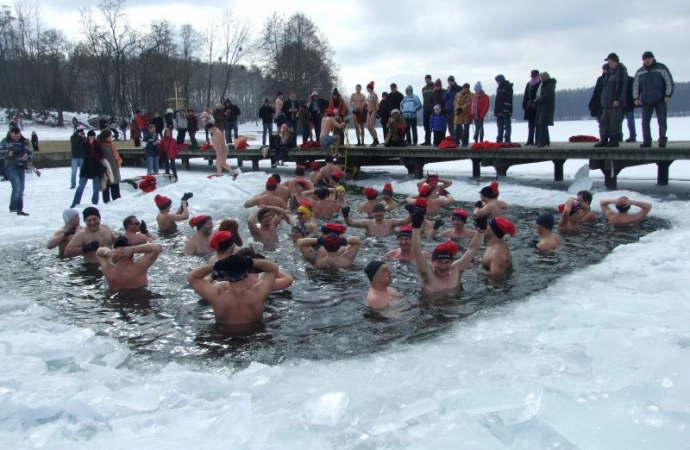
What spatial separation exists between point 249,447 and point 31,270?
5.81 meters

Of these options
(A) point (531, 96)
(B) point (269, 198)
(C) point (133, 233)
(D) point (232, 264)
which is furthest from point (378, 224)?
(A) point (531, 96)

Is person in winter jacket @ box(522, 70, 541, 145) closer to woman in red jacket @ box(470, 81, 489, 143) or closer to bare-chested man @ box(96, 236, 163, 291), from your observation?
woman in red jacket @ box(470, 81, 489, 143)

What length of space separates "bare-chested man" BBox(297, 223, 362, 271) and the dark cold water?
0.16m

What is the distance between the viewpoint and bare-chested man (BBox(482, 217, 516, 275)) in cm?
648

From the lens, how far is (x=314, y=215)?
1056 cm

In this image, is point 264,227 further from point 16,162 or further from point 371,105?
point 371,105

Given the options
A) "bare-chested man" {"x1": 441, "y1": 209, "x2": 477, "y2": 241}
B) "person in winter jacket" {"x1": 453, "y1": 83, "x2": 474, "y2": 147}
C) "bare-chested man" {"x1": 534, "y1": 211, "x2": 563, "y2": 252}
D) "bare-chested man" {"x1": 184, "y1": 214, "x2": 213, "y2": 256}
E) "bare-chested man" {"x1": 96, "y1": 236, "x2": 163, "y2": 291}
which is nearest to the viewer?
"bare-chested man" {"x1": 96, "y1": 236, "x2": 163, "y2": 291}

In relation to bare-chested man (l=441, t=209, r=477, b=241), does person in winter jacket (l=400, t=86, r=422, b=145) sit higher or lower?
higher

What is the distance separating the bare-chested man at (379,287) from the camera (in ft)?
18.2

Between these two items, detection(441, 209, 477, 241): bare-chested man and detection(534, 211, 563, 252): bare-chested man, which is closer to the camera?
detection(534, 211, 563, 252): bare-chested man

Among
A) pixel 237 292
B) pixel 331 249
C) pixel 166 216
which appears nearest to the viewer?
pixel 237 292

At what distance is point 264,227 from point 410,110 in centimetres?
842

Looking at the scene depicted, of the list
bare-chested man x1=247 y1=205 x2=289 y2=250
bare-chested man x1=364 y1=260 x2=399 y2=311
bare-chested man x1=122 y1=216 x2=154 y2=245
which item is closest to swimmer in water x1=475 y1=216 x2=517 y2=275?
bare-chested man x1=364 y1=260 x2=399 y2=311

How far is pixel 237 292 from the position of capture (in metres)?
5.14
